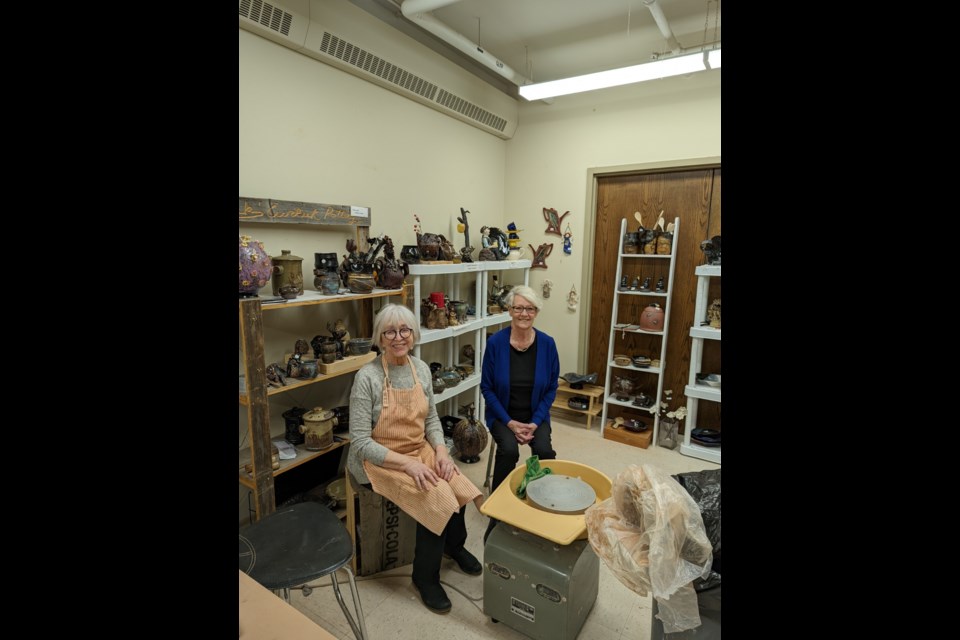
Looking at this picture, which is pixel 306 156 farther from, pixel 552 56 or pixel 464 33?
pixel 552 56

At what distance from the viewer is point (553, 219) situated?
3.95 m

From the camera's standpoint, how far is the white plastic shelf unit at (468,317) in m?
2.77

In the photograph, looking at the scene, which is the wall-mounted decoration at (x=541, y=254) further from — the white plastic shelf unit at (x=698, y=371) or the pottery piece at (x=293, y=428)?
the pottery piece at (x=293, y=428)

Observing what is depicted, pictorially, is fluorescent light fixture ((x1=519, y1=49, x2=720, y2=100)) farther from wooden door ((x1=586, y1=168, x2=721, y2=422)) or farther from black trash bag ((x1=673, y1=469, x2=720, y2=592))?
black trash bag ((x1=673, y1=469, x2=720, y2=592))

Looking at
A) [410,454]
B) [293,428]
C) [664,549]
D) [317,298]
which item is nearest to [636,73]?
[317,298]

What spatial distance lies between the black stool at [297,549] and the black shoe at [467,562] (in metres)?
0.61

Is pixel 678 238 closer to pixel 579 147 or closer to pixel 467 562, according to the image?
pixel 579 147

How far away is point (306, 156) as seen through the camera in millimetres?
2367

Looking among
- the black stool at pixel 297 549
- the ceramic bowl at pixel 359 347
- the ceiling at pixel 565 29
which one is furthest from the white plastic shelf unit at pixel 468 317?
the ceiling at pixel 565 29

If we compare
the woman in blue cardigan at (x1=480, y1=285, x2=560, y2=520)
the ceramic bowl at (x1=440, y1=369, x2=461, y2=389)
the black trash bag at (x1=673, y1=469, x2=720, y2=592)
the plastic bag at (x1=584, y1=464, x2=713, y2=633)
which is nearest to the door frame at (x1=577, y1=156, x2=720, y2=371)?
the ceramic bowl at (x1=440, y1=369, x2=461, y2=389)

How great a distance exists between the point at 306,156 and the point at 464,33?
1.50 metres

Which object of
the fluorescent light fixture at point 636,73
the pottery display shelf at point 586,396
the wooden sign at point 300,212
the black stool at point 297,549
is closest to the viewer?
the black stool at point 297,549

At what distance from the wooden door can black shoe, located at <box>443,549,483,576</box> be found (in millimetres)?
2286
